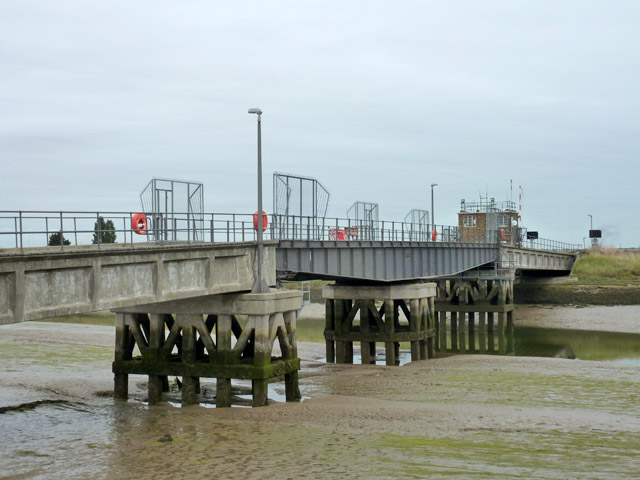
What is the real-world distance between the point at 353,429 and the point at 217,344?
6143mm

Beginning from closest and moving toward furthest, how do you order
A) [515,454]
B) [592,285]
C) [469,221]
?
[515,454]
[592,285]
[469,221]

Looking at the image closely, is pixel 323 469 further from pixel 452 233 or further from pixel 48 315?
pixel 452 233

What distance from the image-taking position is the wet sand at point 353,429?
15617 mm

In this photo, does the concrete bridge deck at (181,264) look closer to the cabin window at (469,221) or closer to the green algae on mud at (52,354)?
the green algae on mud at (52,354)

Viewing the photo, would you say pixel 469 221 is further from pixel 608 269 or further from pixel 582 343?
pixel 582 343

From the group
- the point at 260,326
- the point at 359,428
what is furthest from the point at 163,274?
the point at 359,428

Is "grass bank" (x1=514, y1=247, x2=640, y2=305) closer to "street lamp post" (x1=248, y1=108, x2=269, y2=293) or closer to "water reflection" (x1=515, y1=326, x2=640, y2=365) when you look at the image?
"water reflection" (x1=515, y1=326, x2=640, y2=365)

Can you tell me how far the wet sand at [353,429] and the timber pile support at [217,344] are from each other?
957 mm

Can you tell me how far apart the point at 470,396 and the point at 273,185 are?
31.8ft

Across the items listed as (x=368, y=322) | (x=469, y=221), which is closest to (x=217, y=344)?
(x=368, y=322)

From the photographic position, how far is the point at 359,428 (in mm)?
19406

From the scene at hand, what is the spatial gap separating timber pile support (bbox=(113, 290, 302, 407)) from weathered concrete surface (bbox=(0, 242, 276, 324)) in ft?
3.21

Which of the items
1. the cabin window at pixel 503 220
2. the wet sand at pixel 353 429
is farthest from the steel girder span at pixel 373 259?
the cabin window at pixel 503 220

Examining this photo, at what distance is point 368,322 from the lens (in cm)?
3684
